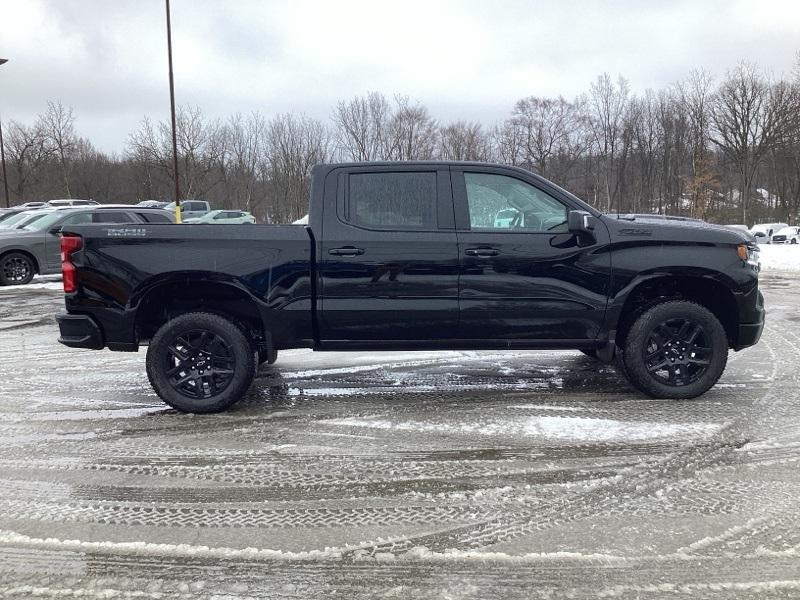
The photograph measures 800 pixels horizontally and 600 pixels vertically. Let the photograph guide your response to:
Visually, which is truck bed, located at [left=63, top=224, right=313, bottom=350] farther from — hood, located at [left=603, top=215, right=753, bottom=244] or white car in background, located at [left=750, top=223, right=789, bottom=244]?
white car in background, located at [left=750, top=223, right=789, bottom=244]

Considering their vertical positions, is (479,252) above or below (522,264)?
above

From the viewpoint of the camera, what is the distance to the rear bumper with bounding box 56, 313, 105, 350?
521 cm

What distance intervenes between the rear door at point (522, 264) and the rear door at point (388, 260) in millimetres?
143

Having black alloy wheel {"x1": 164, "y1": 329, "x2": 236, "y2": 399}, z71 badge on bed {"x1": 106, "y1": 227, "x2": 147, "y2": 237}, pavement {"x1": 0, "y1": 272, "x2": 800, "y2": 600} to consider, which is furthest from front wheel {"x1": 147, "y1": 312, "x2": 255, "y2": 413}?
z71 badge on bed {"x1": 106, "y1": 227, "x2": 147, "y2": 237}

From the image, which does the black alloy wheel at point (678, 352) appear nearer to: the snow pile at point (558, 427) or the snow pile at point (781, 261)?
the snow pile at point (558, 427)

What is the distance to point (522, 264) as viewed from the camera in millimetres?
5230

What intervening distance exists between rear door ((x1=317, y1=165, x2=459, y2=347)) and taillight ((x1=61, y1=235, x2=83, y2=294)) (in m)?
1.88

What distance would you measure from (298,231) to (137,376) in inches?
108

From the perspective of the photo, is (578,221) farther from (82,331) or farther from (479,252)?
(82,331)

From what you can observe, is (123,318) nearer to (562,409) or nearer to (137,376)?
(137,376)

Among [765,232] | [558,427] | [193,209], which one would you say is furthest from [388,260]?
[765,232]

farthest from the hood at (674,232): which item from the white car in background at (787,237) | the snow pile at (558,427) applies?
the white car in background at (787,237)

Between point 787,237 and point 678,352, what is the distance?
4103cm

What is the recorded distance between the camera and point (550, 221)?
5.32m
